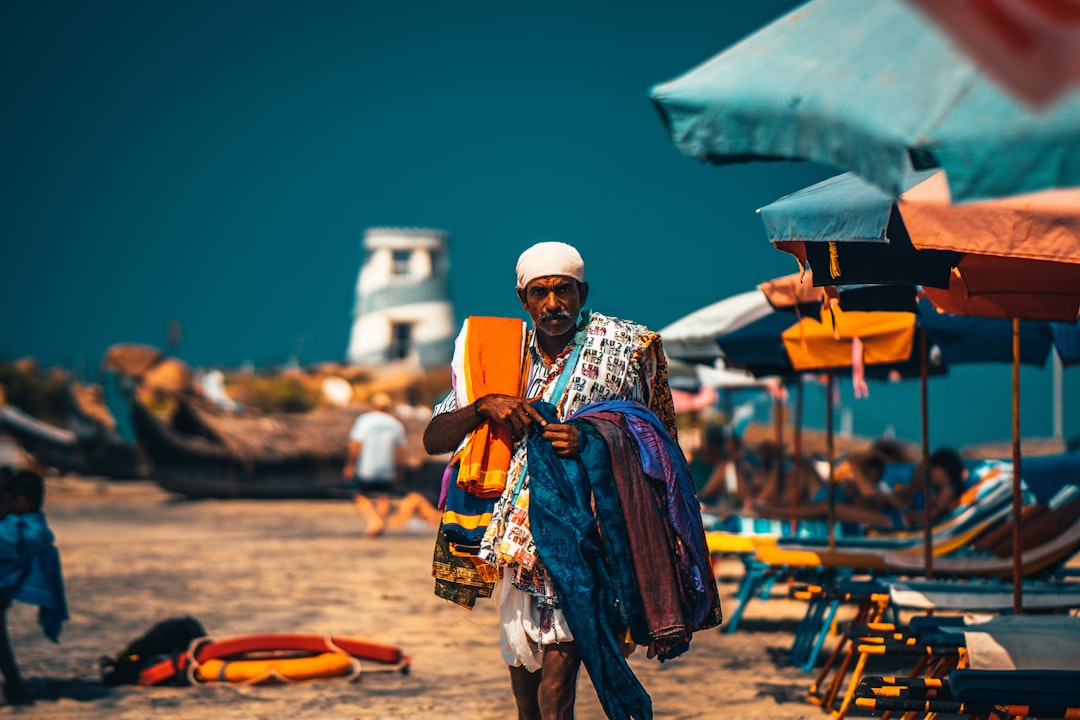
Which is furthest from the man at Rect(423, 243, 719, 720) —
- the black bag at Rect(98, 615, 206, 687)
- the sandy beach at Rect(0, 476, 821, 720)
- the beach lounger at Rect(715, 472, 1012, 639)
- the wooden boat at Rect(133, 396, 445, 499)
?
the wooden boat at Rect(133, 396, 445, 499)

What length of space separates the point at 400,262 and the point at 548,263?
6447 centimetres

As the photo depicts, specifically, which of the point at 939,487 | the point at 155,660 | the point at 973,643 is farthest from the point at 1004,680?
the point at 939,487

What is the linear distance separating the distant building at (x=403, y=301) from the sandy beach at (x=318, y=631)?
163ft

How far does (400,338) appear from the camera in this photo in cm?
6794

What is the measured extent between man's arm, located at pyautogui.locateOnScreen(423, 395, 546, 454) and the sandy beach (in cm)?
254

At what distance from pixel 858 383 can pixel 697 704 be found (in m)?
3.56

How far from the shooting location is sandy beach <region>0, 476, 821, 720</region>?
6.71 metres

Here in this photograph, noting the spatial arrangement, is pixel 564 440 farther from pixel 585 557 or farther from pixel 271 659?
pixel 271 659

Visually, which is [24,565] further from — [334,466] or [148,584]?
[334,466]

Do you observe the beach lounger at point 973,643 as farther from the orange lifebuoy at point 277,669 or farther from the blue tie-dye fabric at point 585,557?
the orange lifebuoy at point 277,669

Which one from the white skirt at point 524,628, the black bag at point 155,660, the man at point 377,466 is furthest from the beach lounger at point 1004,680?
the man at point 377,466

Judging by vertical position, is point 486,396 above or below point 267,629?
above

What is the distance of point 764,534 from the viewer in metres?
11.0

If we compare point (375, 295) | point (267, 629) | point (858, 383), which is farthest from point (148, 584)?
point (375, 295)
